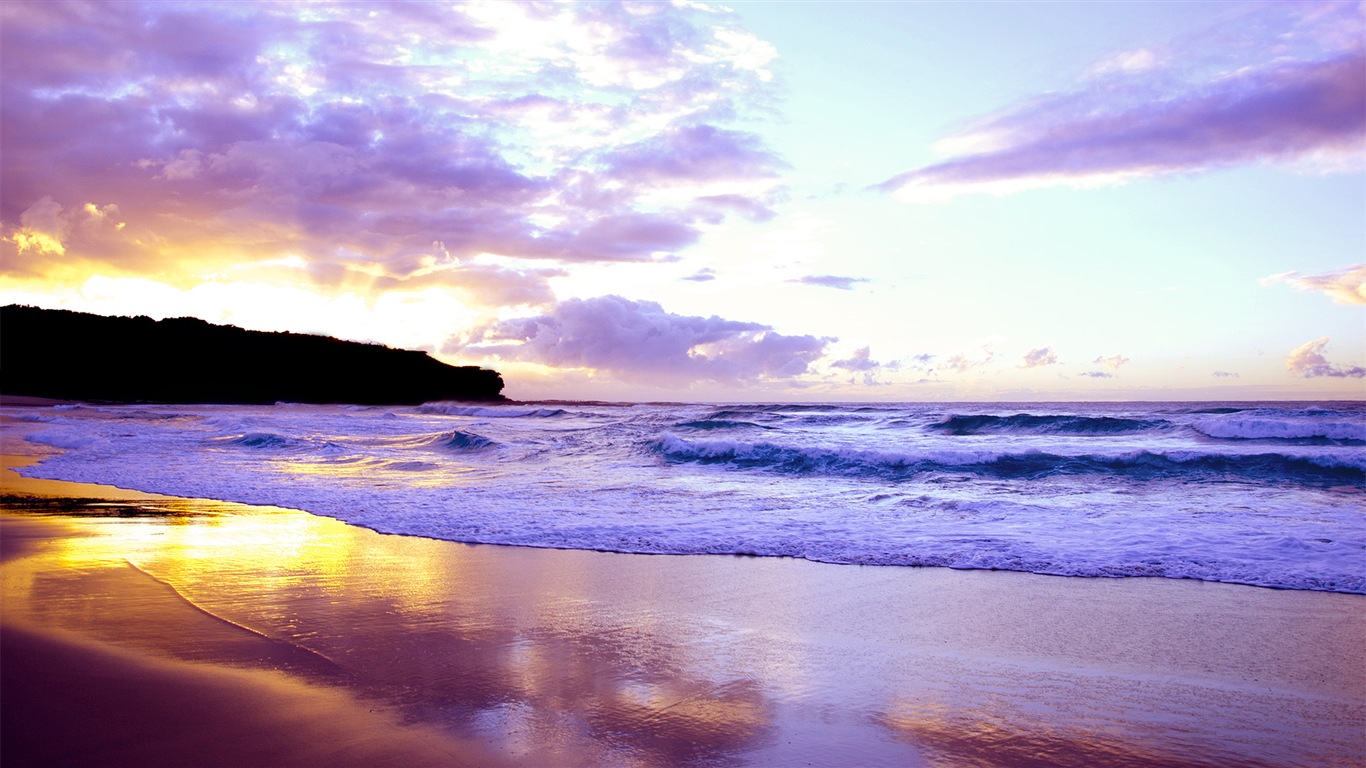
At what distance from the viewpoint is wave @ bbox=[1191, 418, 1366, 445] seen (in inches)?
878

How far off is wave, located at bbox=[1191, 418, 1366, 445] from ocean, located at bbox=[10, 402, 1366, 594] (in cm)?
8

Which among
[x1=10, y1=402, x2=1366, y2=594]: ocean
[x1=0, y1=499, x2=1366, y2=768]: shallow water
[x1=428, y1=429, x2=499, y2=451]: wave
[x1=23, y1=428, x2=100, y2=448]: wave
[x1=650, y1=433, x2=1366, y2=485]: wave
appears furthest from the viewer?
[x1=428, y1=429, x2=499, y2=451]: wave

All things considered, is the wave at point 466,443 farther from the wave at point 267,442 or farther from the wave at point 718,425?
the wave at point 718,425

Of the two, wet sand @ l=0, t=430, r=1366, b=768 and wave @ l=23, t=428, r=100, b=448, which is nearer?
wet sand @ l=0, t=430, r=1366, b=768

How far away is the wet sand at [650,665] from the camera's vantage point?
3.53 meters

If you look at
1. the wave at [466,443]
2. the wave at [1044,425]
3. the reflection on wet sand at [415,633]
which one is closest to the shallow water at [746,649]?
the reflection on wet sand at [415,633]

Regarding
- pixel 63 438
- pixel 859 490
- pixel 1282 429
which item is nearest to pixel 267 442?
pixel 63 438

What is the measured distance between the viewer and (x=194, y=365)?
267 feet

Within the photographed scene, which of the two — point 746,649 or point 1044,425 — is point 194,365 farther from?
point 746,649

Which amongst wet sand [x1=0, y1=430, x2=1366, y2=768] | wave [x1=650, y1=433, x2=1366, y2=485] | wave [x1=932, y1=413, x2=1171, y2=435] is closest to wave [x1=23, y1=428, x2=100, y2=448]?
wet sand [x1=0, y1=430, x2=1366, y2=768]

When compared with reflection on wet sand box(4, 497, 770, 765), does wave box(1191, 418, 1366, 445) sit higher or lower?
higher

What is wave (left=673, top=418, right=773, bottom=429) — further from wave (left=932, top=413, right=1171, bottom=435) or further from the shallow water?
the shallow water

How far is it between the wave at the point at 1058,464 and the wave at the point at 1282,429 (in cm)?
695

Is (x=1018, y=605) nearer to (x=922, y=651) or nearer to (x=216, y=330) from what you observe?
(x=922, y=651)
